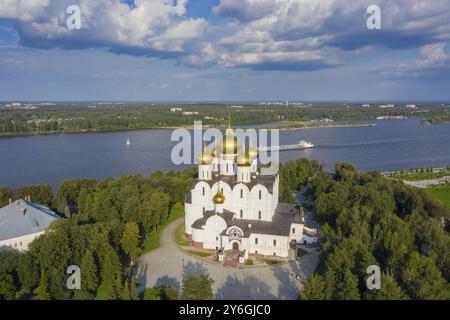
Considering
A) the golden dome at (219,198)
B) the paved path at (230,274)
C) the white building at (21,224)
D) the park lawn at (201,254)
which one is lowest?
the paved path at (230,274)

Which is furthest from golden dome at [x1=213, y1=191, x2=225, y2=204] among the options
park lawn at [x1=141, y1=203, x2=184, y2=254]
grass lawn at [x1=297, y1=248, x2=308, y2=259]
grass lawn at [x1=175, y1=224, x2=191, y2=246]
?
grass lawn at [x1=297, y1=248, x2=308, y2=259]

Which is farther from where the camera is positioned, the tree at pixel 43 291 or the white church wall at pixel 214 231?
the white church wall at pixel 214 231

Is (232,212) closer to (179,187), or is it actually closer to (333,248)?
(333,248)

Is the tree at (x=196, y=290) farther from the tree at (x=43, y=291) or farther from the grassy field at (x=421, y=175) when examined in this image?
the grassy field at (x=421, y=175)

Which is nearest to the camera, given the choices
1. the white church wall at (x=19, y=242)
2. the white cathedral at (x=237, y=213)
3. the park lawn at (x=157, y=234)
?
the white church wall at (x=19, y=242)

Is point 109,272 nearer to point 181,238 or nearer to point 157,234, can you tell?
point 181,238

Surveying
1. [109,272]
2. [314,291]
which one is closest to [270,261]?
[314,291]

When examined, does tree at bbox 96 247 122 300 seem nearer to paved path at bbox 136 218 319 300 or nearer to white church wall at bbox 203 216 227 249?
paved path at bbox 136 218 319 300

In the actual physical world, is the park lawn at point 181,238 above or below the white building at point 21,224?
below

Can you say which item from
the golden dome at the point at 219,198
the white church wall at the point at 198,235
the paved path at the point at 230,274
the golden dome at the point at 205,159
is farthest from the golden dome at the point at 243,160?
the paved path at the point at 230,274
